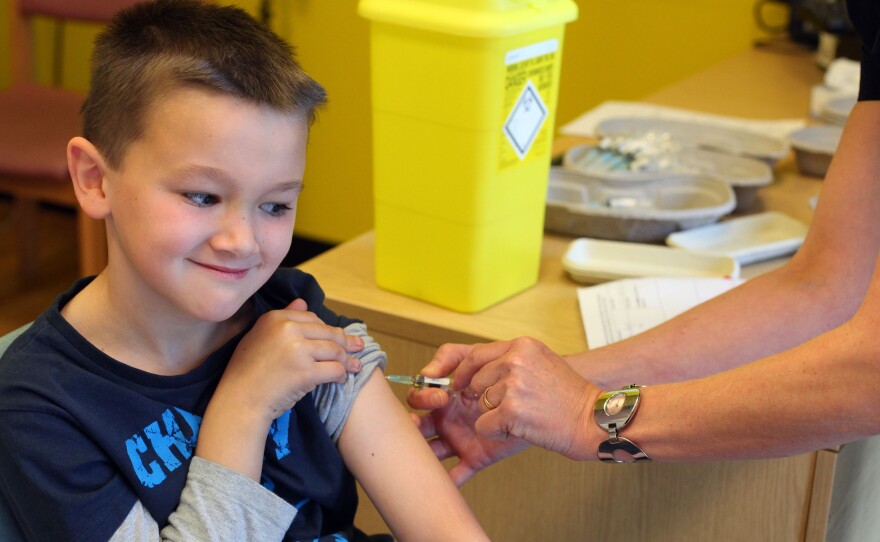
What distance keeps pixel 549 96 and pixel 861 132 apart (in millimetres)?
412

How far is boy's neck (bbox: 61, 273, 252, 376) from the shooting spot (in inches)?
40.3

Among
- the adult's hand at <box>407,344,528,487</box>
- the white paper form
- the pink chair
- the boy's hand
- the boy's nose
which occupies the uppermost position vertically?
the boy's nose

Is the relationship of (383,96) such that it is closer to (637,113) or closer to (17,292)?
(637,113)

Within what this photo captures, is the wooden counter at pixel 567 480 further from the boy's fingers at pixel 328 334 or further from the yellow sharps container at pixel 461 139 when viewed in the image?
the boy's fingers at pixel 328 334

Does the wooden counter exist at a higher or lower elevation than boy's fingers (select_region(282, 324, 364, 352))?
lower

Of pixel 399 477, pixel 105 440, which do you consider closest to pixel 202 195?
pixel 105 440

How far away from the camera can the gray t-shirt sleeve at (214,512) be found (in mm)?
964

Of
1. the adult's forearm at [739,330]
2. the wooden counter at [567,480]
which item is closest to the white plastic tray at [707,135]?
the wooden counter at [567,480]

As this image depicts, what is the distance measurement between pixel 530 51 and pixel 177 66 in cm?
57

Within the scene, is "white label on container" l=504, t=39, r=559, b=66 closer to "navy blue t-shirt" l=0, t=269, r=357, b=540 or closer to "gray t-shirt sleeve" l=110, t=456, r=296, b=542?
"navy blue t-shirt" l=0, t=269, r=357, b=540

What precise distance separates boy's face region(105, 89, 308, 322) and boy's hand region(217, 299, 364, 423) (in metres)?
0.08

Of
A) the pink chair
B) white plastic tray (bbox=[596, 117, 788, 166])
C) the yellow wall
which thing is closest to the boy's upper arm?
Answer: white plastic tray (bbox=[596, 117, 788, 166])

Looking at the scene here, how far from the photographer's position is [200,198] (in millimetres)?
959

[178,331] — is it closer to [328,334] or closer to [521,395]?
[328,334]
